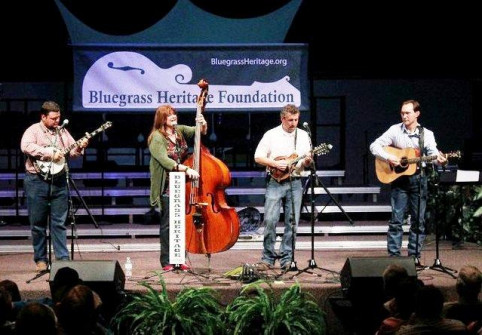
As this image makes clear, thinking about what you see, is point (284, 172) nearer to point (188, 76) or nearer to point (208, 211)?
point (208, 211)

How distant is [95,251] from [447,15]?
7.17 m

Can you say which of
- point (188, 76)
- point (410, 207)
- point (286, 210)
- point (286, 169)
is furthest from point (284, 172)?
point (188, 76)

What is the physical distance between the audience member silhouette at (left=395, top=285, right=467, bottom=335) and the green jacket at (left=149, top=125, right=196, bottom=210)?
3974 millimetres

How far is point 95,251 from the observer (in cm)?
1158

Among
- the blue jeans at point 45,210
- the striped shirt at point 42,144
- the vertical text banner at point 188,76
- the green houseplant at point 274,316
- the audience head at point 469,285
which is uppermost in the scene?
the vertical text banner at point 188,76

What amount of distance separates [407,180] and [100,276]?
3918 mm

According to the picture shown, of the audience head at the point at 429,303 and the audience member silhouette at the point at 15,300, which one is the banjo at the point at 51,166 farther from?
the audience head at the point at 429,303

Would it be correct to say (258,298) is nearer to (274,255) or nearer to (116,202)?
(274,255)

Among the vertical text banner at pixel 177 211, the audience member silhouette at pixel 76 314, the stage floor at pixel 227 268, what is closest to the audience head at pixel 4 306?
the audience member silhouette at pixel 76 314

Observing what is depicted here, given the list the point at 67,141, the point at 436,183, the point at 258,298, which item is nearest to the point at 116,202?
the point at 67,141

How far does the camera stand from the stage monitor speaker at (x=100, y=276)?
7691 mm

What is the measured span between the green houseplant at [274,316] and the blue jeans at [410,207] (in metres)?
2.61

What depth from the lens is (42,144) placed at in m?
9.44

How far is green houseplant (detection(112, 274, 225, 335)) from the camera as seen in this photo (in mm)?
7395
